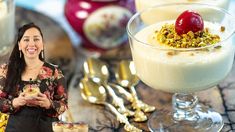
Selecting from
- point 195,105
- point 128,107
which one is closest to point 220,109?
point 195,105

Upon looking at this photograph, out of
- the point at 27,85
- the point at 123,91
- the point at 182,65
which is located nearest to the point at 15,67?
the point at 27,85

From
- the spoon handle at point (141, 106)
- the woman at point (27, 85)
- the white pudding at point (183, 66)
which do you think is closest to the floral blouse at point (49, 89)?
the woman at point (27, 85)

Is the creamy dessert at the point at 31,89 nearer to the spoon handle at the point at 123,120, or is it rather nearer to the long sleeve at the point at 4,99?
the long sleeve at the point at 4,99

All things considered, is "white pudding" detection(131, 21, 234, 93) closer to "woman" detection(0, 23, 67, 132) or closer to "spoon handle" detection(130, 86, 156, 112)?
"spoon handle" detection(130, 86, 156, 112)

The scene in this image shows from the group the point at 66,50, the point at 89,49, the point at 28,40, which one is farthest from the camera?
the point at 89,49

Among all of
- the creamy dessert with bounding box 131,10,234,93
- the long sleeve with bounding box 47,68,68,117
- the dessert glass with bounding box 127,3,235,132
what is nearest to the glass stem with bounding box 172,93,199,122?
the dessert glass with bounding box 127,3,235,132

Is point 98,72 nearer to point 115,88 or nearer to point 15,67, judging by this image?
point 115,88

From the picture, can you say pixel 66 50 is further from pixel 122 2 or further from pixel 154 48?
pixel 154 48
